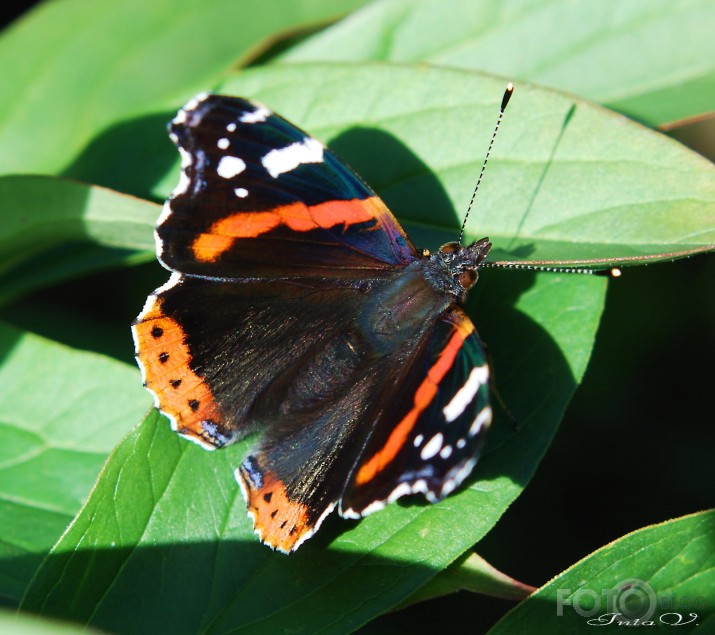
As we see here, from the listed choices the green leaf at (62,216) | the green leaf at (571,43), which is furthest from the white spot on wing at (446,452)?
the green leaf at (571,43)

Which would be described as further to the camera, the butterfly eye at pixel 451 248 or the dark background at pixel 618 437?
the dark background at pixel 618 437

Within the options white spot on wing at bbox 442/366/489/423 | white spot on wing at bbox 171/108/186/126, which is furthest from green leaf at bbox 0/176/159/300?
white spot on wing at bbox 442/366/489/423

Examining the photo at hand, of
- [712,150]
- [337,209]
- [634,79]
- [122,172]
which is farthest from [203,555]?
[712,150]

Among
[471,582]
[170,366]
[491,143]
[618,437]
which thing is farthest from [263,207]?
[618,437]

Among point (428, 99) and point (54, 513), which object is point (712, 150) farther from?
point (54, 513)

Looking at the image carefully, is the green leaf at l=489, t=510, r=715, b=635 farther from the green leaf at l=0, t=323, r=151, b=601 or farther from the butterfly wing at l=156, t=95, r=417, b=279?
the green leaf at l=0, t=323, r=151, b=601

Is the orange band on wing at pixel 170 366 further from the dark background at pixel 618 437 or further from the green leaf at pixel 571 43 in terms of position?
the green leaf at pixel 571 43
